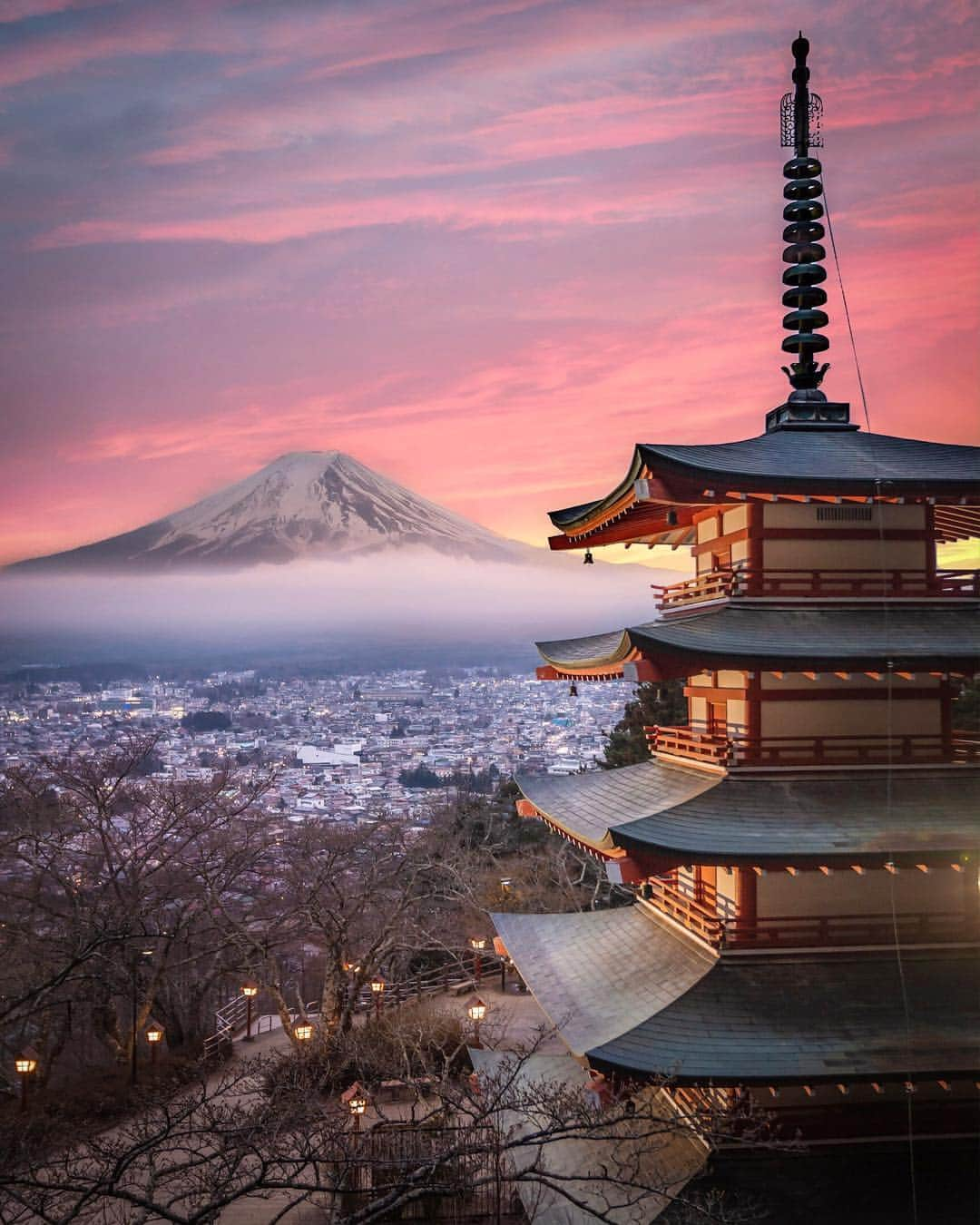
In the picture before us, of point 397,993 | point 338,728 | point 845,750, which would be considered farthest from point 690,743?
point 338,728

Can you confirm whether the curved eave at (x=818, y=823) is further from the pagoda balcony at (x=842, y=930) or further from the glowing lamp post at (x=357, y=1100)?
the glowing lamp post at (x=357, y=1100)

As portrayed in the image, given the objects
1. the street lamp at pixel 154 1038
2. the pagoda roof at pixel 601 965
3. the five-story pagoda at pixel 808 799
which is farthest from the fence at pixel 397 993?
the five-story pagoda at pixel 808 799

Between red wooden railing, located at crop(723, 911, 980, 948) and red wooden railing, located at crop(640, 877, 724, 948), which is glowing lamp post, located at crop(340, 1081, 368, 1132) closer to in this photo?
red wooden railing, located at crop(640, 877, 724, 948)

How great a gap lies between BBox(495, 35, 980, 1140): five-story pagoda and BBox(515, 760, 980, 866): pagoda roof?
0.03 meters

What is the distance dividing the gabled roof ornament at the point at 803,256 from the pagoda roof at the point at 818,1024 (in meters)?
5.97

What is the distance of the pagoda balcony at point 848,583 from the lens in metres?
10.8

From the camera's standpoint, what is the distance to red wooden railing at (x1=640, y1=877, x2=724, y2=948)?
1046cm

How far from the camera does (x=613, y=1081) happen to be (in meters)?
10.5

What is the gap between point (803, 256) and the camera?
39.1 feet

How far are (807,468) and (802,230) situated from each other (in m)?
3.30

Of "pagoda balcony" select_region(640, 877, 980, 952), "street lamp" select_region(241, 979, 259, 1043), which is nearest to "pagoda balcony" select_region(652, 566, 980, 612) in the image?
"pagoda balcony" select_region(640, 877, 980, 952)

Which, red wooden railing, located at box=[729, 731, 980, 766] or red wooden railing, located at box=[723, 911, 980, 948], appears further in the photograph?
red wooden railing, located at box=[729, 731, 980, 766]

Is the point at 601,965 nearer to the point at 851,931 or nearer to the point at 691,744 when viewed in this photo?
the point at 691,744

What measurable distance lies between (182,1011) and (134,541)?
62847 millimetres
